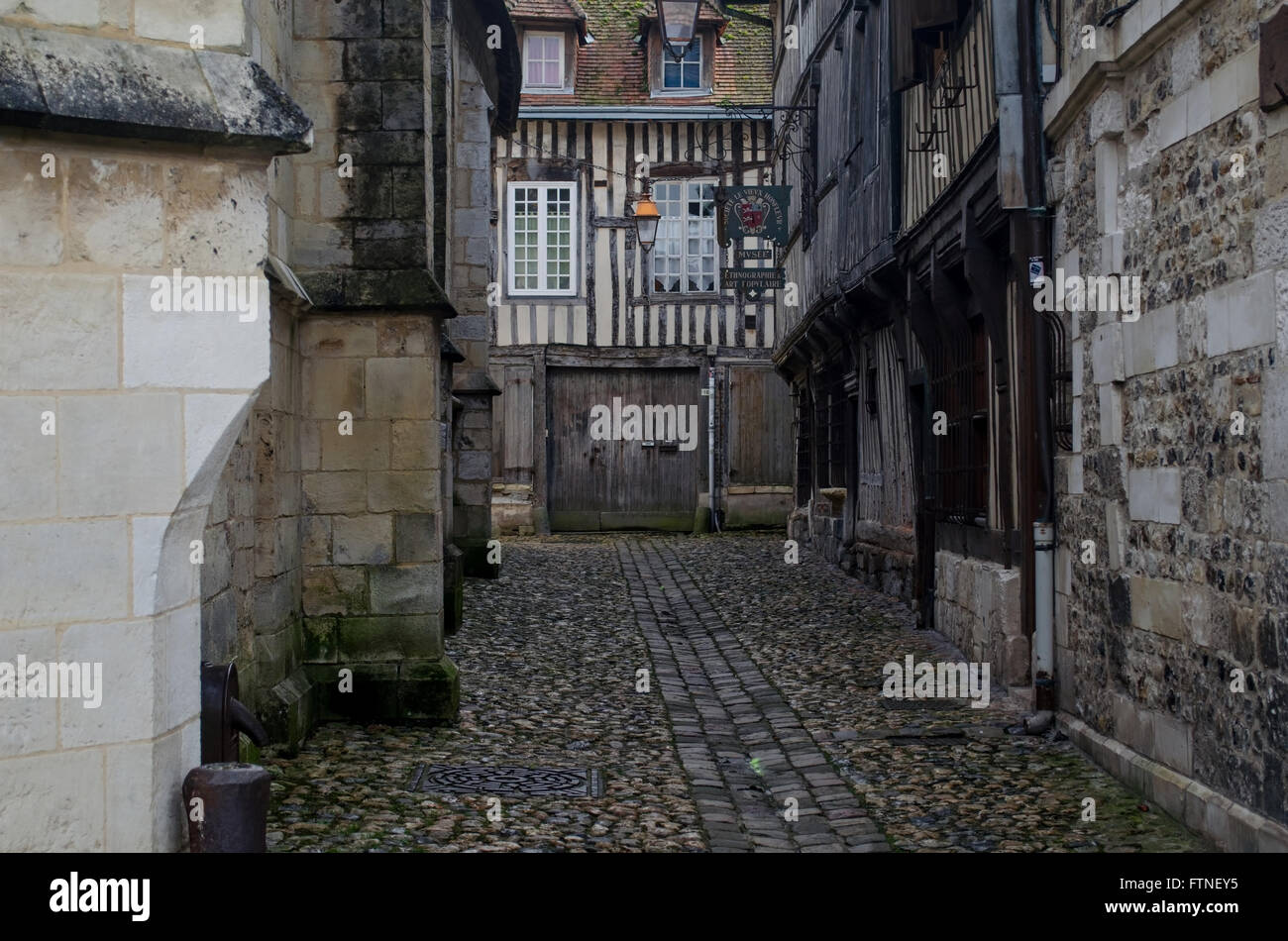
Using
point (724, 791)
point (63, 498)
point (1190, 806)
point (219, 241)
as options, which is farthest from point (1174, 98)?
point (63, 498)

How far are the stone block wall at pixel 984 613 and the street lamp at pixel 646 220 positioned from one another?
8712mm

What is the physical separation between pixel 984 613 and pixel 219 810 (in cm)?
594

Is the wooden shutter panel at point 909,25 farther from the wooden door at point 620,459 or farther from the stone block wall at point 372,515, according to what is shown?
the wooden door at point 620,459

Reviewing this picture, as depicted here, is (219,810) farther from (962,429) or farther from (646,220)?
(646,220)

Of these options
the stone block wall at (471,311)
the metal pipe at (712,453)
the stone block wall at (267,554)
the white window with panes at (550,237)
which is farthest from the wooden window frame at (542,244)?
the stone block wall at (267,554)

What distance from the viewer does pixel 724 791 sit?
5789 mm

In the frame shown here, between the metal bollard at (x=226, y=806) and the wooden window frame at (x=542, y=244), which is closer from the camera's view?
the metal bollard at (x=226, y=806)

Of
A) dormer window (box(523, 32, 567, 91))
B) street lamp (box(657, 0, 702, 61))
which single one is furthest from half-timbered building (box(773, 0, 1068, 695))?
dormer window (box(523, 32, 567, 91))

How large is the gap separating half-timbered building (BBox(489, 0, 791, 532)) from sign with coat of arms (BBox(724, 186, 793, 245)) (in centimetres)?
328

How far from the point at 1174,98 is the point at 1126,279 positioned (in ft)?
2.58

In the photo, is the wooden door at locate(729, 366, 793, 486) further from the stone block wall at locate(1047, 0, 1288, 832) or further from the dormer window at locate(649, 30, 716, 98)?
the stone block wall at locate(1047, 0, 1288, 832)

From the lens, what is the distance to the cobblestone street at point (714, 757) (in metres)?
4.96

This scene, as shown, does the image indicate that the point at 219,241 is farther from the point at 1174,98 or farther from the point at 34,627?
the point at 1174,98

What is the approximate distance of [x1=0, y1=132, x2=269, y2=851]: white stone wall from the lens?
9.22 feet
